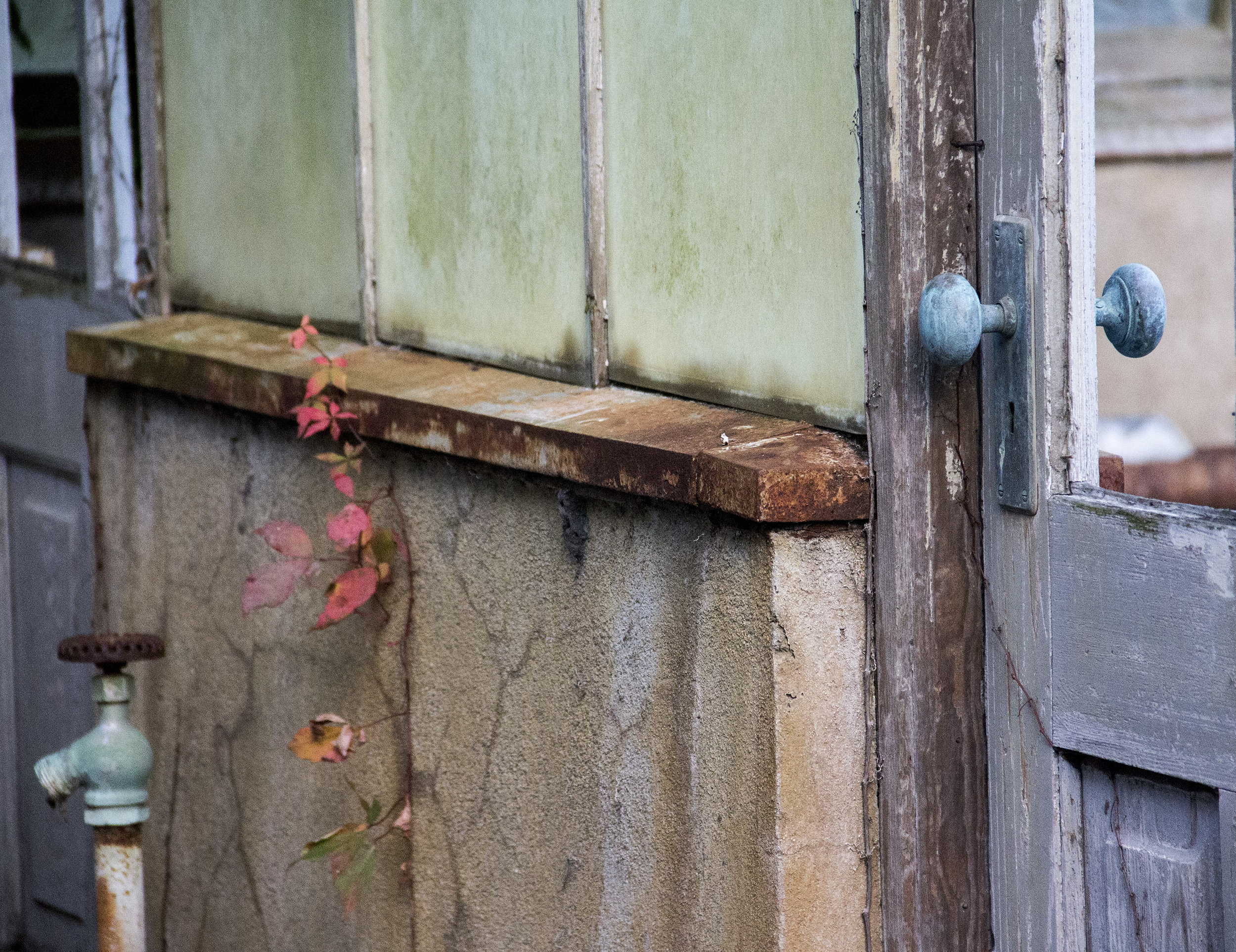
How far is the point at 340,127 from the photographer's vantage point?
113 inches

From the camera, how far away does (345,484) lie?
2570 millimetres

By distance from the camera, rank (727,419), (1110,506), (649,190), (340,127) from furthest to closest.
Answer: (340,127) < (649,190) < (727,419) < (1110,506)

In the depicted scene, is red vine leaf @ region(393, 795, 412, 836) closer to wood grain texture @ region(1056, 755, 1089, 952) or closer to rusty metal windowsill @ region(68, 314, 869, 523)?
rusty metal windowsill @ region(68, 314, 869, 523)

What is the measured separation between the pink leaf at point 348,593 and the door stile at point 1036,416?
111cm

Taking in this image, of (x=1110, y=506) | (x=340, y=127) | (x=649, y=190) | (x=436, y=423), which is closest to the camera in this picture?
(x=1110, y=506)

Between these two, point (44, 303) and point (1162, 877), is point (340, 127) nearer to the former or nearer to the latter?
point (44, 303)

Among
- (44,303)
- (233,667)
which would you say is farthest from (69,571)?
(233,667)

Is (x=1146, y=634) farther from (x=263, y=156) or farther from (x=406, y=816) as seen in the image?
(x=263, y=156)

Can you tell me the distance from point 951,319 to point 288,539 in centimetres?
139

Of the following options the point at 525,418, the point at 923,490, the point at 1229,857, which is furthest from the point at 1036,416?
the point at 525,418

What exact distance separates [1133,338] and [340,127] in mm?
1559

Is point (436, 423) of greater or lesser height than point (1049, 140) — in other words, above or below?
below

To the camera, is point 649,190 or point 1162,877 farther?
point 649,190

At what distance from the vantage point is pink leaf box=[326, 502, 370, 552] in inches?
102
